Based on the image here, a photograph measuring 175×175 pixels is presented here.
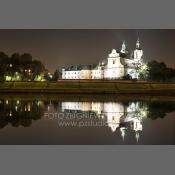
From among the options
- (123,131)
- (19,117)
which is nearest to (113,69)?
(19,117)

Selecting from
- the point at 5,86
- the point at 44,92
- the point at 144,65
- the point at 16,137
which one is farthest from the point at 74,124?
the point at 144,65

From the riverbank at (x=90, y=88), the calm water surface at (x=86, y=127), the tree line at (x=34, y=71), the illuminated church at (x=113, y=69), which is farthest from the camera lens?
the illuminated church at (x=113, y=69)

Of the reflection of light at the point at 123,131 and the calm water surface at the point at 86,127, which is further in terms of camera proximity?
the reflection of light at the point at 123,131

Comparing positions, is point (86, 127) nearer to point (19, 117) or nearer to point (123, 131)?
point (123, 131)

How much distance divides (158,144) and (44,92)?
17434mm

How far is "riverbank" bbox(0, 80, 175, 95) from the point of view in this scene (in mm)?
23922

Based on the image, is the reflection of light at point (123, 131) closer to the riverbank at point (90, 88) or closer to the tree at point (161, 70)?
the riverbank at point (90, 88)

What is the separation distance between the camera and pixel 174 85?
24797 mm

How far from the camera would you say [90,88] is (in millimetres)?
25297

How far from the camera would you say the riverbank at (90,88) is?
78.5 ft

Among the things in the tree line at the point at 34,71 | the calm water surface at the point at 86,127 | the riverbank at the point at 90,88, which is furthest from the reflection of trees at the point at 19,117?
the tree line at the point at 34,71

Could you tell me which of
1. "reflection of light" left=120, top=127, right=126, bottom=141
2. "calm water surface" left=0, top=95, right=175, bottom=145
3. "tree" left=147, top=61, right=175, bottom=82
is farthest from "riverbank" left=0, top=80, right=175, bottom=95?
"reflection of light" left=120, top=127, right=126, bottom=141
